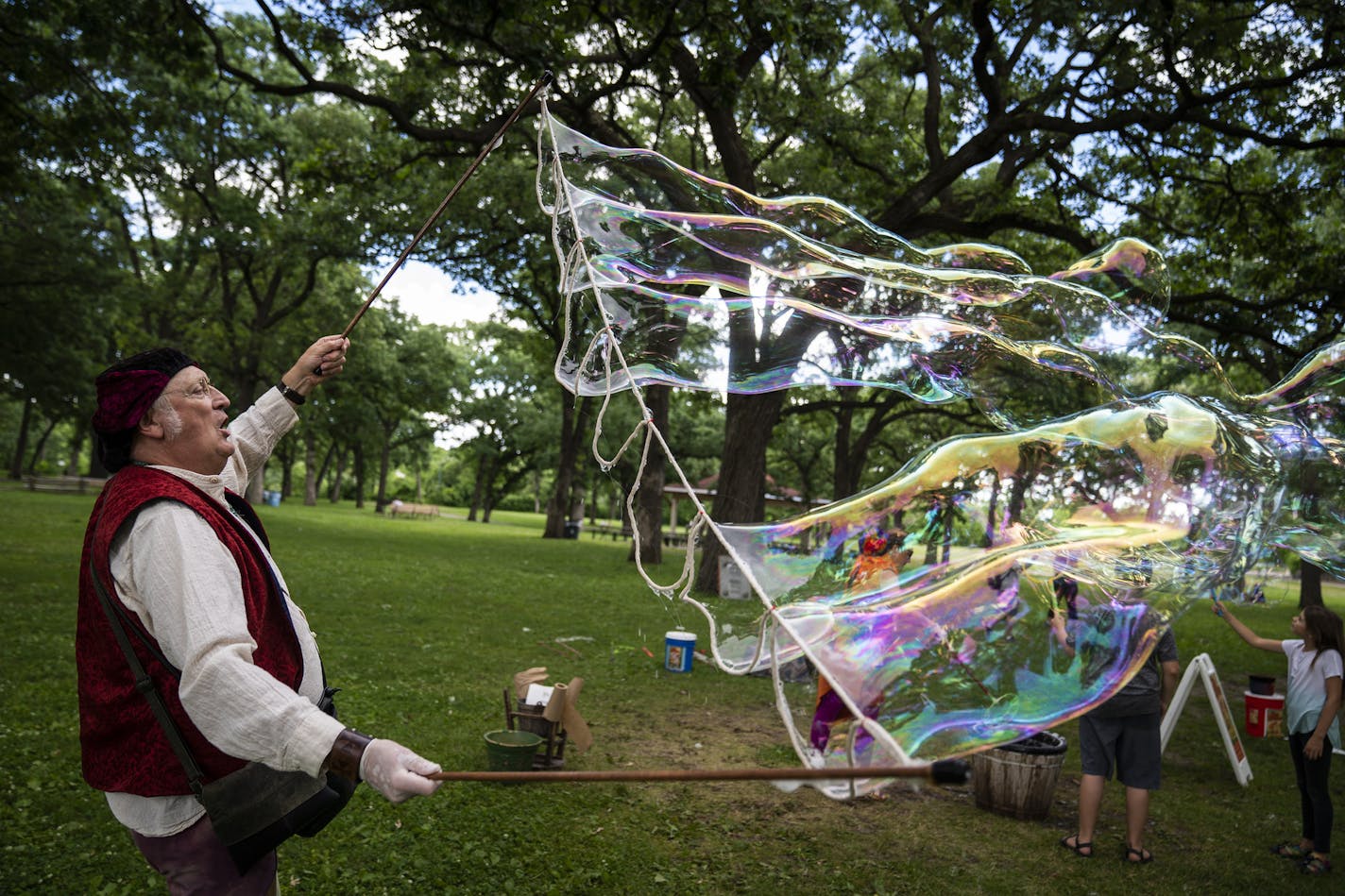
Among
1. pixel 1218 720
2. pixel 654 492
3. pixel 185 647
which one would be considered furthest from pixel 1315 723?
pixel 654 492

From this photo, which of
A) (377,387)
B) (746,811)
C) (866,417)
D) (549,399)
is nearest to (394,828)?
(746,811)

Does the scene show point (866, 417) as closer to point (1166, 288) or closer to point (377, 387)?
point (377, 387)

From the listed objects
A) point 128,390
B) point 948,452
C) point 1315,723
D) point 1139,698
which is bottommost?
point 1315,723

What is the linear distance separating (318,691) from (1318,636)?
20.9 ft

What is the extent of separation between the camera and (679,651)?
9.61 m

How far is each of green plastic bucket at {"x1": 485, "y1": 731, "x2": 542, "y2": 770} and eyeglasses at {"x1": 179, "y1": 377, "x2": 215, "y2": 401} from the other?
3972 mm

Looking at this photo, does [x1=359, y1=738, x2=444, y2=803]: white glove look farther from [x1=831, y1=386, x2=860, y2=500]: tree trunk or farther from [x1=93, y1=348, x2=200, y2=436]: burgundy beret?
[x1=831, y1=386, x2=860, y2=500]: tree trunk

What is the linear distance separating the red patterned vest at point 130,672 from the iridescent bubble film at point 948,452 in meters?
1.17

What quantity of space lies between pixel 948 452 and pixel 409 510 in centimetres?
4388

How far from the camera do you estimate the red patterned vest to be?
203 cm

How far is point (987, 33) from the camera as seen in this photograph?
10766 mm

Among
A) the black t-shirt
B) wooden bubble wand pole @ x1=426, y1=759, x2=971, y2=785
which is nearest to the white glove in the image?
wooden bubble wand pole @ x1=426, y1=759, x2=971, y2=785

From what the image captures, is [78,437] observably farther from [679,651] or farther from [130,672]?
[130,672]

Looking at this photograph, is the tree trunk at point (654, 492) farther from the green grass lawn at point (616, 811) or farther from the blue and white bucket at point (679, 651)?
the green grass lawn at point (616, 811)
